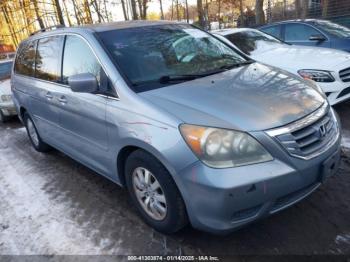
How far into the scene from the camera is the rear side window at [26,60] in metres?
5.14

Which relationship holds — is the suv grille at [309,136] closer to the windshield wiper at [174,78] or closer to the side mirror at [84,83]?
the windshield wiper at [174,78]

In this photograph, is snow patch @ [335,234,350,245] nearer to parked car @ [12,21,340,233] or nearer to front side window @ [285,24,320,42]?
parked car @ [12,21,340,233]

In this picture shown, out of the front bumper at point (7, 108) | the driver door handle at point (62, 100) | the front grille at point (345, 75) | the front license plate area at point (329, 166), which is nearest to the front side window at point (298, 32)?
the front grille at point (345, 75)

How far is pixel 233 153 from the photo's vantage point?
8.33 feet

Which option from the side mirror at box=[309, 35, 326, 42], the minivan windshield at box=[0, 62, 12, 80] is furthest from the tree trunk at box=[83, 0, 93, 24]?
the side mirror at box=[309, 35, 326, 42]

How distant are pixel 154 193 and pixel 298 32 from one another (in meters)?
6.92

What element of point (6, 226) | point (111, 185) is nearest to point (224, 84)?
point (111, 185)

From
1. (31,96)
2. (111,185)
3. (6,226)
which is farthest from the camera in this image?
(31,96)

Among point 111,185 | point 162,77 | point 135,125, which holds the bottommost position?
point 111,185

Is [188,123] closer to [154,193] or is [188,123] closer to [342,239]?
[154,193]

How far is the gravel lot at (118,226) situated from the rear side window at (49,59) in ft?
4.18

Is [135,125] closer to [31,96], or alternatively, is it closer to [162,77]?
[162,77]

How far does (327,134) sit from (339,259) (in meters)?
0.93

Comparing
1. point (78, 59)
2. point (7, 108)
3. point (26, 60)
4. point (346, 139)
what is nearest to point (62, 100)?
point (78, 59)
